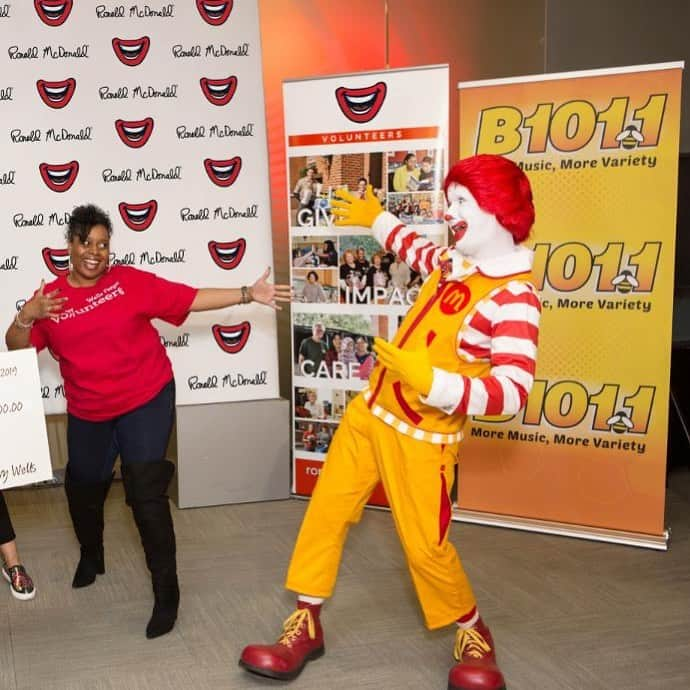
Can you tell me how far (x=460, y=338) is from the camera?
2.25 metres

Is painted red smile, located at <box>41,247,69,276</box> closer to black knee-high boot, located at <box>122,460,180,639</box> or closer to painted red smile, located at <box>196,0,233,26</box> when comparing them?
painted red smile, located at <box>196,0,233,26</box>

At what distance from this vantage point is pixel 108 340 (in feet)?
9.31

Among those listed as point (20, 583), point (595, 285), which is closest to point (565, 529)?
point (595, 285)

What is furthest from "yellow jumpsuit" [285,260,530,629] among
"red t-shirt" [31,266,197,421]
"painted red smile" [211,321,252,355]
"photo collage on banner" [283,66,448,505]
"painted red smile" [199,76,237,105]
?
"painted red smile" [199,76,237,105]

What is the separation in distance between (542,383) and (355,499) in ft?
4.89

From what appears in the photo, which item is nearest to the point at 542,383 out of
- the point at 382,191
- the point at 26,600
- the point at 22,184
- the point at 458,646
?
the point at 382,191

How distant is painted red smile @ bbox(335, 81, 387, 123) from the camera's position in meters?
3.76

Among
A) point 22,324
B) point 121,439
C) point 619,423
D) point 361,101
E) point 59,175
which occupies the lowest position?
point 619,423

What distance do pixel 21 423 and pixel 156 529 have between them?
57cm

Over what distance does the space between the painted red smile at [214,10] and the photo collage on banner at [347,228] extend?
41 cm

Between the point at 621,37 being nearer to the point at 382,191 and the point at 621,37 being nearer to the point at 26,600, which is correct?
the point at 382,191

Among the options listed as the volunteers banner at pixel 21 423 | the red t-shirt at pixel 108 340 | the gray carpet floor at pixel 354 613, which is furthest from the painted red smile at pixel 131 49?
the gray carpet floor at pixel 354 613

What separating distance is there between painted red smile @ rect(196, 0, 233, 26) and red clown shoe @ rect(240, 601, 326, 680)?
8.59 feet

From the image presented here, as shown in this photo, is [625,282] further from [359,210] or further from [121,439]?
[121,439]
